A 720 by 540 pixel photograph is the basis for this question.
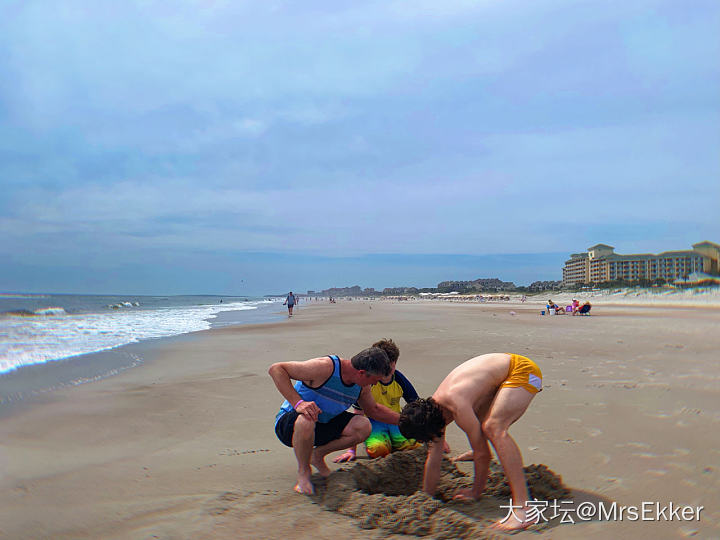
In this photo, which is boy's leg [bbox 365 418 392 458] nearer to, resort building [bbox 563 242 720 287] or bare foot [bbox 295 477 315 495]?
bare foot [bbox 295 477 315 495]

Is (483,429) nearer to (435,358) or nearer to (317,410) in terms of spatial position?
(317,410)

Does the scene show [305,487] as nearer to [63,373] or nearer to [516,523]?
[516,523]

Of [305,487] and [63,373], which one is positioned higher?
[305,487]

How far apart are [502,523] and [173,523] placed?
2.07 m

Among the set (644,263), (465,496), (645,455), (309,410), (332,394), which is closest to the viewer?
(465,496)

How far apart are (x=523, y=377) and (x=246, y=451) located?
266 cm

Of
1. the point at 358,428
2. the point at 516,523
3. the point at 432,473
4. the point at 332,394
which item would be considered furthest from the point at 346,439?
the point at 516,523

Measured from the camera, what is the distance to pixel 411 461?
12.0ft

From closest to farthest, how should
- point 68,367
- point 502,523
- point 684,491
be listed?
1. point 502,523
2. point 684,491
3. point 68,367

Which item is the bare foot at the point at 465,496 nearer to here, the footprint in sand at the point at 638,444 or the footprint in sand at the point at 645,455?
the footprint in sand at the point at 645,455

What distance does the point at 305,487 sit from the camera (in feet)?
10.6

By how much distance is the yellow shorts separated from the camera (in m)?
2.97

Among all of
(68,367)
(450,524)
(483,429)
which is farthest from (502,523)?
(68,367)

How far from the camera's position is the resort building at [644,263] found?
85188 mm
